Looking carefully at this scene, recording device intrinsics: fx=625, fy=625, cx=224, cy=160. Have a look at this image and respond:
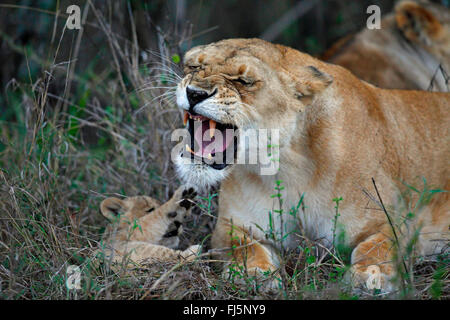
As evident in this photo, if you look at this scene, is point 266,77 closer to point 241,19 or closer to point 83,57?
point 83,57

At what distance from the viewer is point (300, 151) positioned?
8.57 ft

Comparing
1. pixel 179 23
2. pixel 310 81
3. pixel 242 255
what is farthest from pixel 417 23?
pixel 242 255

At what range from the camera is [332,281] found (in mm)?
2336

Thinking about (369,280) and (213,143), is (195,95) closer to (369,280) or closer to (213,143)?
(213,143)

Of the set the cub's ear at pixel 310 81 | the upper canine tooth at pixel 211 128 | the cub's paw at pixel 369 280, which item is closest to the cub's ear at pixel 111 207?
the upper canine tooth at pixel 211 128

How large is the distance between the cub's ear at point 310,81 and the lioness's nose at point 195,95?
37 cm

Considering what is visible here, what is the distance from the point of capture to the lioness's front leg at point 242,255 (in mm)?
2391

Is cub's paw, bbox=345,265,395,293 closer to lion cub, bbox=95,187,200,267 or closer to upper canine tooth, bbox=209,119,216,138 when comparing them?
lion cub, bbox=95,187,200,267

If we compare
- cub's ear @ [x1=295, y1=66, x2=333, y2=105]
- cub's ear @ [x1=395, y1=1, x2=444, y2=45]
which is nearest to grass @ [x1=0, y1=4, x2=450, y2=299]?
cub's ear @ [x1=295, y1=66, x2=333, y2=105]

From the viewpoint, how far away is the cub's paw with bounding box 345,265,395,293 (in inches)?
92.0

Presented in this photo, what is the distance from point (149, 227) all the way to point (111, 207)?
0.24 metres

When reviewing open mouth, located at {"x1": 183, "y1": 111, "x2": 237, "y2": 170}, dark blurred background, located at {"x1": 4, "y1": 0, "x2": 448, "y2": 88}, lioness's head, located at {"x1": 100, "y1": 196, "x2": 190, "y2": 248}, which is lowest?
lioness's head, located at {"x1": 100, "y1": 196, "x2": 190, "y2": 248}

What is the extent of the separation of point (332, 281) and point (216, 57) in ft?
3.23
